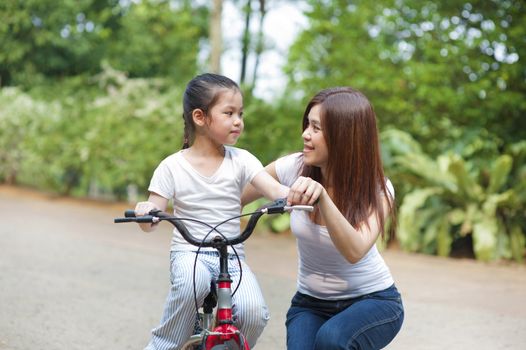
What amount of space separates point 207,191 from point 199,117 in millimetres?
329

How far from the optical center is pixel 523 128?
41.8 ft

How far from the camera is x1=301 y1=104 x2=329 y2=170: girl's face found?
3.54 metres

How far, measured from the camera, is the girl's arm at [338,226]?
3.10 m

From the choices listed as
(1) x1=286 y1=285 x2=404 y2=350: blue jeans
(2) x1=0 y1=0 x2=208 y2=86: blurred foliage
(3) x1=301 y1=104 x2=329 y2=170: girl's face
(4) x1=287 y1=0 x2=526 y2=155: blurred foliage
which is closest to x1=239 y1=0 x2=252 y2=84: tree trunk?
(2) x1=0 y1=0 x2=208 y2=86: blurred foliage

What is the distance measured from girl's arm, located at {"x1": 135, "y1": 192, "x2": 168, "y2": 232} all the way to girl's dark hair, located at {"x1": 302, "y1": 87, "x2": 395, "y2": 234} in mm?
743

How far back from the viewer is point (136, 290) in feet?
25.2

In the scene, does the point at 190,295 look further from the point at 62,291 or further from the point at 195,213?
the point at 62,291

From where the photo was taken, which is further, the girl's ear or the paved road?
the paved road

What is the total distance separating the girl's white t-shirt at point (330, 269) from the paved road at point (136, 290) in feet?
6.82

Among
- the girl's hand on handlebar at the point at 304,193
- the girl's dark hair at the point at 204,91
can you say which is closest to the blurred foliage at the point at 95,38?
the girl's dark hair at the point at 204,91

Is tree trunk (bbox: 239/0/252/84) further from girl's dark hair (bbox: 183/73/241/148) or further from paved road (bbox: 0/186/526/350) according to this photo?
girl's dark hair (bbox: 183/73/241/148)

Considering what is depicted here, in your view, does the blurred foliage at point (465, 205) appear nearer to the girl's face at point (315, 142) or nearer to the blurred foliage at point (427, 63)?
the blurred foliage at point (427, 63)

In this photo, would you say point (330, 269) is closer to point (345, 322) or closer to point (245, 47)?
point (345, 322)

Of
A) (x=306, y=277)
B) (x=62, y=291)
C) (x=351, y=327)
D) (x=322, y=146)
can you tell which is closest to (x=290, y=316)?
(x=306, y=277)
